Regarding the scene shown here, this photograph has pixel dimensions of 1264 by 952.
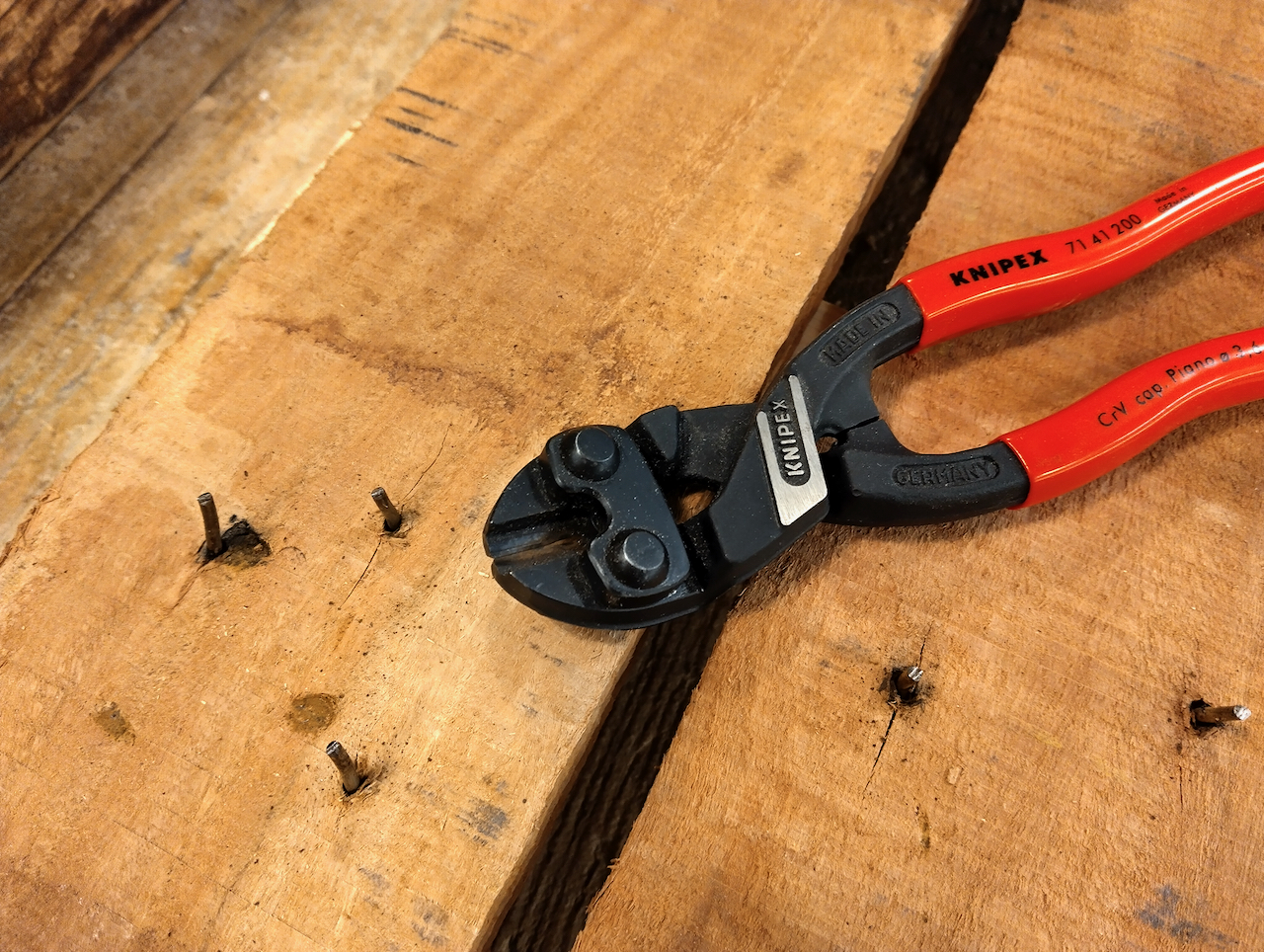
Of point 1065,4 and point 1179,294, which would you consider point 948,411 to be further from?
point 1065,4

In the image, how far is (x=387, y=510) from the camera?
0.93 m

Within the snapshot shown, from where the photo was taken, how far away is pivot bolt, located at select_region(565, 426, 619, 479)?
2.85 feet

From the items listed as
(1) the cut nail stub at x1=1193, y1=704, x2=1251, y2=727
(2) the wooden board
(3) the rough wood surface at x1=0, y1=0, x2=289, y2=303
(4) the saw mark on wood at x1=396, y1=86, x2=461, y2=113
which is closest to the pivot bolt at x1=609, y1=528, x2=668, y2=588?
(2) the wooden board

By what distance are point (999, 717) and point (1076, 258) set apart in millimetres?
558

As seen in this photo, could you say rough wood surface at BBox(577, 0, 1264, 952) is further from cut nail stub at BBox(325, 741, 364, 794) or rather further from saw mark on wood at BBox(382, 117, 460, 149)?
saw mark on wood at BBox(382, 117, 460, 149)

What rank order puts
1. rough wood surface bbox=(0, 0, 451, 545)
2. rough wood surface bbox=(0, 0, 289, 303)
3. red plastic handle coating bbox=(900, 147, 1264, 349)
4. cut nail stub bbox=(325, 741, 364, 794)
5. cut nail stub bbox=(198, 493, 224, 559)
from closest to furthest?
cut nail stub bbox=(325, 741, 364, 794)
cut nail stub bbox=(198, 493, 224, 559)
red plastic handle coating bbox=(900, 147, 1264, 349)
rough wood surface bbox=(0, 0, 451, 545)
rough wood surface bbox=(0, 0, 289, 303)

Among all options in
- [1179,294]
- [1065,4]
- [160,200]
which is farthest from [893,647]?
[160,200]

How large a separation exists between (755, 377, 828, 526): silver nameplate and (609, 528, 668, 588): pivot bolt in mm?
141

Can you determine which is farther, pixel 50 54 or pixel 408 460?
pixel 50 54

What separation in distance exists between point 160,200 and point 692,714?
1.08 metres

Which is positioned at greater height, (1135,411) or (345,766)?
(345,766)

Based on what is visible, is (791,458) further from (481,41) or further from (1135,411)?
(481,41)

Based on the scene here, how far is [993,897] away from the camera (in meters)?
0.85

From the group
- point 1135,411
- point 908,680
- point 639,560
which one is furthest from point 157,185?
point 1135,411
